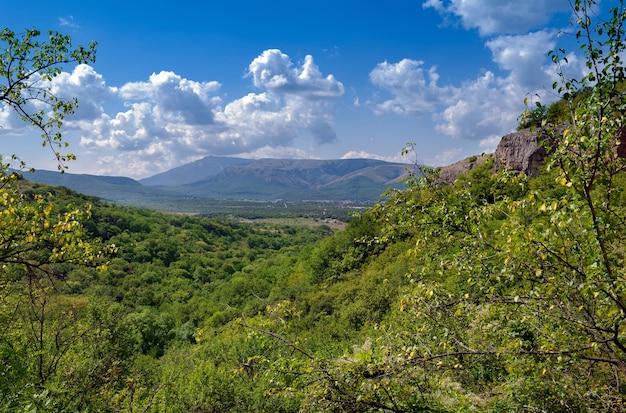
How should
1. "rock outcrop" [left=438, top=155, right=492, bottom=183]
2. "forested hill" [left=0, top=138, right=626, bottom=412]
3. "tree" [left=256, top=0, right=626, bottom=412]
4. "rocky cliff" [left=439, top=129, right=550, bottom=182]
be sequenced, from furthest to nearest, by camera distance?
"rock outcrop" [left=438, top=155, right=492, bottom=183]
"rocky cliff" [left=439, top=129, right=550, bottom=182]
"forested hill" [left=0, top=138, right=626, bottom=412]
"tree" [left=256, top=0, right=626, bottom=412]

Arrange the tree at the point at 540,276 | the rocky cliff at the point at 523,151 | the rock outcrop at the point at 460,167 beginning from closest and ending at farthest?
the tree at the point at 540,276 < the rocky cliff at the point at 523,151 < the rock outcrop at the point at 460,167

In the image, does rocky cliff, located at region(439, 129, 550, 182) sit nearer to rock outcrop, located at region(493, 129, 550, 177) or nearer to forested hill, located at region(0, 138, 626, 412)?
rock outcrop, located at region(493, 129, 550, 177)

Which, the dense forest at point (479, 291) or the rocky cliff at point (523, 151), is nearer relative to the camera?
the dense forest at point (479, 291)

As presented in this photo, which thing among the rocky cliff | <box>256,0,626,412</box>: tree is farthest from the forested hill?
the rocky cliff

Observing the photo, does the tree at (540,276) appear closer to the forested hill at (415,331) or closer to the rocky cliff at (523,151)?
the forested hill at (415,331)

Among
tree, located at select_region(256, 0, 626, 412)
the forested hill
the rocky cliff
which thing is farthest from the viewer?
the rocky cliff

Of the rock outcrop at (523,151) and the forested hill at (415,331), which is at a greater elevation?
the rock outcrop at (523,151)

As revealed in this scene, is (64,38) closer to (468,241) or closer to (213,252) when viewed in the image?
(468,241)

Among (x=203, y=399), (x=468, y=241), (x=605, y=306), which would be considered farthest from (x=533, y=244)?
(x=203, y=399)

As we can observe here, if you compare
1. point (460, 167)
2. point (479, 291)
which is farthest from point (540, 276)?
point (460, 167)

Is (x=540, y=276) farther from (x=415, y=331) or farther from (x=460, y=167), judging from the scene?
(x=460, y=167)

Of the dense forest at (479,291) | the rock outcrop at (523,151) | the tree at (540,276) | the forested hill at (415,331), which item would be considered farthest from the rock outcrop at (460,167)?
the tree at (540,276)

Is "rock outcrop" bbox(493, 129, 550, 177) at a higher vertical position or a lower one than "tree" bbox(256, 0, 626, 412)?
higher

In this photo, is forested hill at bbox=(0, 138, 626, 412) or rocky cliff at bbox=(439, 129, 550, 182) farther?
rocky cliff at bbox=(439, 129, 550, 182)
